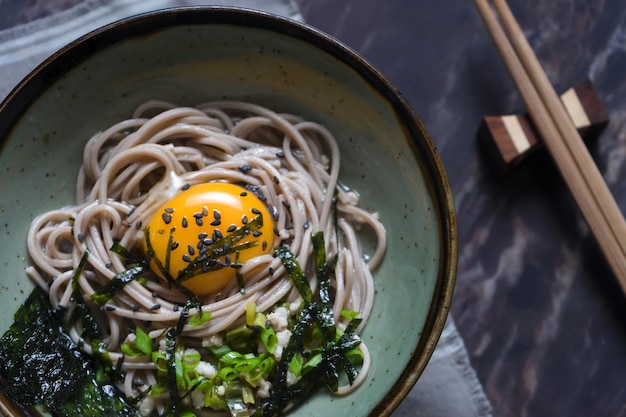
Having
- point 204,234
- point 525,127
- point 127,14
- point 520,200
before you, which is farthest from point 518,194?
point 127,14

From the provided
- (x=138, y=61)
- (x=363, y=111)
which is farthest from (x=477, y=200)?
(x=138, y=61)

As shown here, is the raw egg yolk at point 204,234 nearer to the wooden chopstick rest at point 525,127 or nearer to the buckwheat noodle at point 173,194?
the buckwheat noodle at point 173,194

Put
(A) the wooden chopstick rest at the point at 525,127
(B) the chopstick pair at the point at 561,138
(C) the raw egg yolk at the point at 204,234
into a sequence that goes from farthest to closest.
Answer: (A) the wooden chopstick rest at the point at 525,127
(B) the chopstick pair at the point at 561,138
(C) the raw egg yolk at the point at 204,234

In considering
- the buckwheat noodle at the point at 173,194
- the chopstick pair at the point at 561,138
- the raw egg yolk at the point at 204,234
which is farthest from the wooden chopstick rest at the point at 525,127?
the raw egg yolk at the point at 204,234

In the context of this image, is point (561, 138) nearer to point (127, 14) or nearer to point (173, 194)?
point (173, 194)

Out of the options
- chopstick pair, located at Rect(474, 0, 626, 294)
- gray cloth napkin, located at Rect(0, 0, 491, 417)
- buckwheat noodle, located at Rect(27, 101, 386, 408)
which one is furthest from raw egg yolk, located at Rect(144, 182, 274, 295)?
chopstick pair, located at Rect(474, 0, 626, 294)
